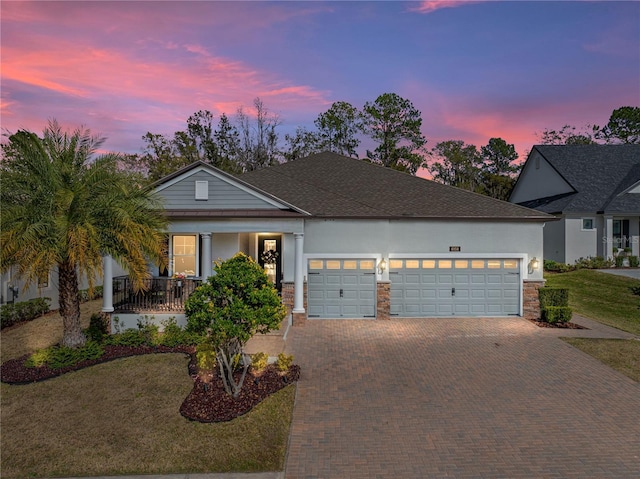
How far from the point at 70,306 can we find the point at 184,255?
18.1ft

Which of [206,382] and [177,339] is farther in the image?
[177,339]

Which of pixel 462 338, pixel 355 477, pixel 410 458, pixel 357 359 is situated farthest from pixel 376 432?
pixel 462 338

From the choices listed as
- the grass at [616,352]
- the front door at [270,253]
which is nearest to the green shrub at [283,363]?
the front door at [270,253]

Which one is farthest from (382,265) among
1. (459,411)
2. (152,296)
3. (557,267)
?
(557,267)

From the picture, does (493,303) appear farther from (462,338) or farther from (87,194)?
(87,194)

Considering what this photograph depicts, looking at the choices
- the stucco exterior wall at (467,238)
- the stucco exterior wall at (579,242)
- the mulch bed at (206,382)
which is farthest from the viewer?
the stucco exterior wall at (579,242)

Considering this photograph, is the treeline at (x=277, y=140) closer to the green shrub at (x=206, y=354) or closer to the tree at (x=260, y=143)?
the tree at (x=260, y=143)

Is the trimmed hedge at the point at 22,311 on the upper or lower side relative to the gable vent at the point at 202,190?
lower

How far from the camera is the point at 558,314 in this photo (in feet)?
47.5

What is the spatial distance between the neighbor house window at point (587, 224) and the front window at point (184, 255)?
25873 mm

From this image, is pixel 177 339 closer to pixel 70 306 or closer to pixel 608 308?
pixel 70 306

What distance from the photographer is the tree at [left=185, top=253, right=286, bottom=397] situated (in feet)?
26.4

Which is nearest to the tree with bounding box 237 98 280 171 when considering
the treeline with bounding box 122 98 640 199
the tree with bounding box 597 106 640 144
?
the treeline with bounding box 122 98 640 199

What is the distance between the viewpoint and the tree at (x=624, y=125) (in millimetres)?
51656
